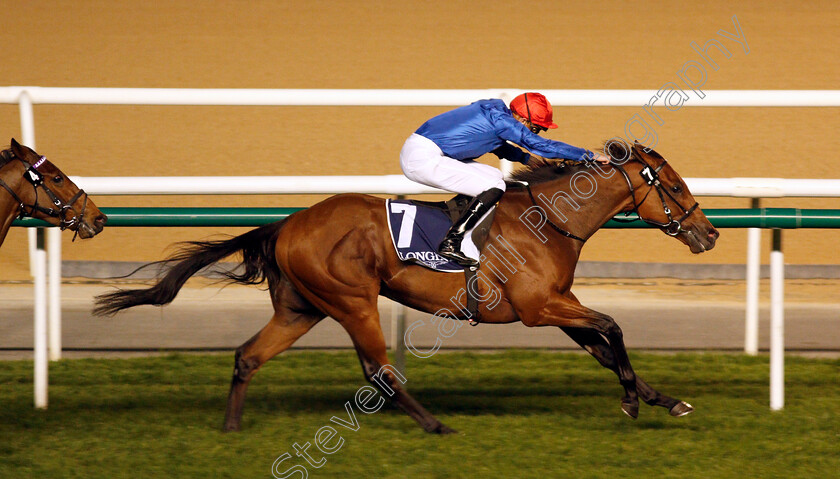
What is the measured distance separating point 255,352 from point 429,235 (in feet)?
3.00

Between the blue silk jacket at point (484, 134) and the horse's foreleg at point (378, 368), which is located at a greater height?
the blue silk jacket at point (484, 134)

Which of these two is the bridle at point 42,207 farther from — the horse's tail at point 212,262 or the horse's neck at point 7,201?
the horse's tail at point 212,262

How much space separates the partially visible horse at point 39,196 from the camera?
4.16 meters

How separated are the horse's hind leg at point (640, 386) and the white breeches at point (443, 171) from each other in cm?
74

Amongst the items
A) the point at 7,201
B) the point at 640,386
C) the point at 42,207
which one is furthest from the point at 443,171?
the point at 7,201

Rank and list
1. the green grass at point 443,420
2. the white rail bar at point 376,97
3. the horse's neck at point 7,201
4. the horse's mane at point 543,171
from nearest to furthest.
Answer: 1. the green grass at point 443,420
2. the horse's neck at point 7,201
3. the horse's mane at point 543,171
4. the white rail bar at point 376,97

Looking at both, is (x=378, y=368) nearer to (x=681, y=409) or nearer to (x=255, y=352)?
(x=255, y=352)

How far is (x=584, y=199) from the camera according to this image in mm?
4496

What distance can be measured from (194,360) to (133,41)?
1110 centimetres

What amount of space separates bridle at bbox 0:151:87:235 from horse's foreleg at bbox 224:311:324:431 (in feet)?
2.92

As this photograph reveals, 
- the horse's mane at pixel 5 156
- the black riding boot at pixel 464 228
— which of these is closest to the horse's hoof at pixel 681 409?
the black riding boot at pixel 464 228

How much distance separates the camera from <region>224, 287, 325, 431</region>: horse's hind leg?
435 centimetres

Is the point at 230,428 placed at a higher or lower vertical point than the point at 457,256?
lower

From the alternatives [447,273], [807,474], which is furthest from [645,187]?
[807,474]
